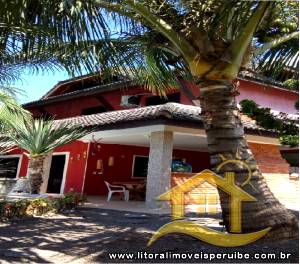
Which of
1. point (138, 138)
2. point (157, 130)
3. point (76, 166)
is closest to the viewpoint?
point (157, 130)

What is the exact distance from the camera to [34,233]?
27.0 feet

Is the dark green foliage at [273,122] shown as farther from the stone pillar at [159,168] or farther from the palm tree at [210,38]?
the palm tree at [210,38]

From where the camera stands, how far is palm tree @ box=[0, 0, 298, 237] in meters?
6.09

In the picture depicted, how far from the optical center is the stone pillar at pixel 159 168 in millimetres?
13156

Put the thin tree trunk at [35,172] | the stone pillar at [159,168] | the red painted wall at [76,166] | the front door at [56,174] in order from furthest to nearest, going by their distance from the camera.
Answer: the front door at [56,174], the red painted wall at [76,166], the thin tree trunk at [35,172], the stone pillar at [159,168]

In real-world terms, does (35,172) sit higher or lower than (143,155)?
lower

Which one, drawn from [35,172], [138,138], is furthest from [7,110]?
[138,138]

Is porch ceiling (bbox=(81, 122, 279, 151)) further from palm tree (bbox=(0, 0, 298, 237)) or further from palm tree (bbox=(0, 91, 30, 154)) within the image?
palm tree (bbox=(0, 0, 298, 237))

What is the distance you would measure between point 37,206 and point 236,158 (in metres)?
7.09

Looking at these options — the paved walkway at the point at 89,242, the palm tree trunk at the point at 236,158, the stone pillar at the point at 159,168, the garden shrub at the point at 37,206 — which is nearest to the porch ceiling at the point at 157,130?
the stone pillar at the point at 159,168

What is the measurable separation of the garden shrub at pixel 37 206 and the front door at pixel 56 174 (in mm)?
7575

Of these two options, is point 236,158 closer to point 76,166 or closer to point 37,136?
point 37,136

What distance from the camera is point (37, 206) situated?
11.3 metres

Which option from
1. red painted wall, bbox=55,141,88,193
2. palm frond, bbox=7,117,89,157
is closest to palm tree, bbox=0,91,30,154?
palm frond, bbox=7,117,89,157
